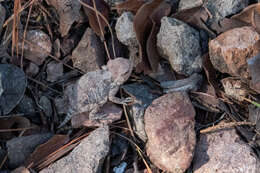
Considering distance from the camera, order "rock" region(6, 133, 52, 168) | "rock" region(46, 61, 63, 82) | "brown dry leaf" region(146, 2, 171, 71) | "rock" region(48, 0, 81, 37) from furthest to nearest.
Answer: "rock" region(46, 61, 63, 82), "rock" region(48, 0, 81, 37), "brown dry leaf" region(146, 2, 171, 71), "rock" region(6, 133, 52, 168)

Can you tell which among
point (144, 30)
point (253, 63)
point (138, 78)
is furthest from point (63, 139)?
point (253, 63)

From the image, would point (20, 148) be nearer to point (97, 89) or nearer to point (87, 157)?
point (87, 157)

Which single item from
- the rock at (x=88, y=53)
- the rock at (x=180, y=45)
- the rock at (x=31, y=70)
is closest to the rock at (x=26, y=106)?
the rock at (x=31, y=70)

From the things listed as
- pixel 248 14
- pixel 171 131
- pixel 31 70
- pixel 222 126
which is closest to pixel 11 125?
pixel 31 70

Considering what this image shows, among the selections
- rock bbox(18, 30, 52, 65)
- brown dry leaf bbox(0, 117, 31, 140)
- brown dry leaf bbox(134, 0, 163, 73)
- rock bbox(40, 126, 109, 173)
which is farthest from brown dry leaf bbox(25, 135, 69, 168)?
brown dry leaf bbox(134, 0, 163, 73)

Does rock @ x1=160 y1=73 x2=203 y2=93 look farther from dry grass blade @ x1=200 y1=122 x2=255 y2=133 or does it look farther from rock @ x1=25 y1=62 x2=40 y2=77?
rock @ x1=25 y1=62 x2=40 y2=77

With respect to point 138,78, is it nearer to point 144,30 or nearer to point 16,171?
point 144,30
